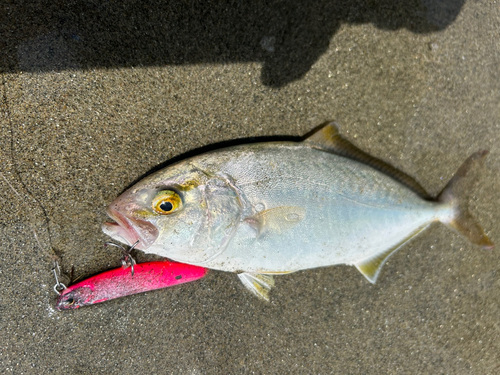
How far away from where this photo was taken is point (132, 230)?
1.46 metres

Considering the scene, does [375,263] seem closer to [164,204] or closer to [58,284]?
[164,204]

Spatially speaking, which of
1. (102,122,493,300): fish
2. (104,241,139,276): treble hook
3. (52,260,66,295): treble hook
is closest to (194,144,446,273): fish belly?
(102,122,493,300): fish

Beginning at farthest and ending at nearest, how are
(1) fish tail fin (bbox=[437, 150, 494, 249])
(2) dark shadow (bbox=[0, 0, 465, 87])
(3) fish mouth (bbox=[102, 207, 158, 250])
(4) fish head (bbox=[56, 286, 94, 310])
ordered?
(1) fish tail fin (bbox=[437, 150, 494, 249])
(4) fish head (bbox=[56, 286, 94, 310])
(2) dark shadow (bbox=[0, 0, 465, 87])
(3) fish mouth (bbox=[102, 207, 158, 250])

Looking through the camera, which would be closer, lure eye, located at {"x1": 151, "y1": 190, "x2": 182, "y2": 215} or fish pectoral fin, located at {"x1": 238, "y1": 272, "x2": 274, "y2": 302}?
lure eye, located at {"x1": 151, "y1": 190, "x2": 182, "y2": 215}

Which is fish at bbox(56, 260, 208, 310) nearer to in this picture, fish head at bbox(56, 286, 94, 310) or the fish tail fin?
fish head at bbox(56, 286, 94, 310)

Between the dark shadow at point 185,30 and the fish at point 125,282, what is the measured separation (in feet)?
4.24

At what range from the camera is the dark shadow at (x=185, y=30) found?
5.06 feet

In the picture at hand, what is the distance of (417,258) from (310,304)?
87 cm

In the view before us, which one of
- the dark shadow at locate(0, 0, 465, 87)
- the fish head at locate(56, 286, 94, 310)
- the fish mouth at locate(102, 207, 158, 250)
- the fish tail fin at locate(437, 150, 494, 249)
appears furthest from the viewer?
the fish tail fin at locate(437, 150, 494, 249)

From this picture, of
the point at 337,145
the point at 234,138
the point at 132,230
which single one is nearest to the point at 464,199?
the point at 337,145

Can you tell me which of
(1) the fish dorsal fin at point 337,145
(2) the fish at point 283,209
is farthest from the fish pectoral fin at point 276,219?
(1) the fish dorsal fin at point 337,145

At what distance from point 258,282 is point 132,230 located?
33.4 inches

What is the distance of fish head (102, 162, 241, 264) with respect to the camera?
1427mm

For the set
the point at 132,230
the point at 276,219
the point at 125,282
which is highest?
the point at 276,219
